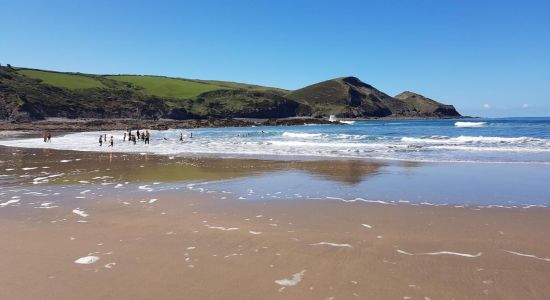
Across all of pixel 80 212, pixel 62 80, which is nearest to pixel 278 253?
pixel 80 212

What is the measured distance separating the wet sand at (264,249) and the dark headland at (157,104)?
70886 millimetres

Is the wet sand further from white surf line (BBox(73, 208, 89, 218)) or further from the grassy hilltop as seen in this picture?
the grassy hilltop

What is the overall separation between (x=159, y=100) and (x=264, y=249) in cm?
12149

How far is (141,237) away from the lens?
24.6 ft

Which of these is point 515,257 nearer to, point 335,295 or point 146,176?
point 335,295

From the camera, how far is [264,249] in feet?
22.1

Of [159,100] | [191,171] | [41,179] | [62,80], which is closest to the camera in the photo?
[41,179]

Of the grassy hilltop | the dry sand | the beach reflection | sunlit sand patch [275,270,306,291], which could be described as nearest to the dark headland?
the grassy hilltop

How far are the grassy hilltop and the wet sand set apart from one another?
88289 millimetres

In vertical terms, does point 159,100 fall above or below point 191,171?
above

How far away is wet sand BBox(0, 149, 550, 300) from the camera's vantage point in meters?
5.14

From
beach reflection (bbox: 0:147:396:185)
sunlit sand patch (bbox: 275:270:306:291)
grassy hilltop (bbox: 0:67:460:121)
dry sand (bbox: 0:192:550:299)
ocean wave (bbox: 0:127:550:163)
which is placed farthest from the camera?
grassy hilltop (bbox: 0:67:460:121)

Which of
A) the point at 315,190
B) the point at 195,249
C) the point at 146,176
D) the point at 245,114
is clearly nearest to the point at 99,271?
the point at 195,249

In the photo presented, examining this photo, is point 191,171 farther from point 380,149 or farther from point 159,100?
point 159,100
